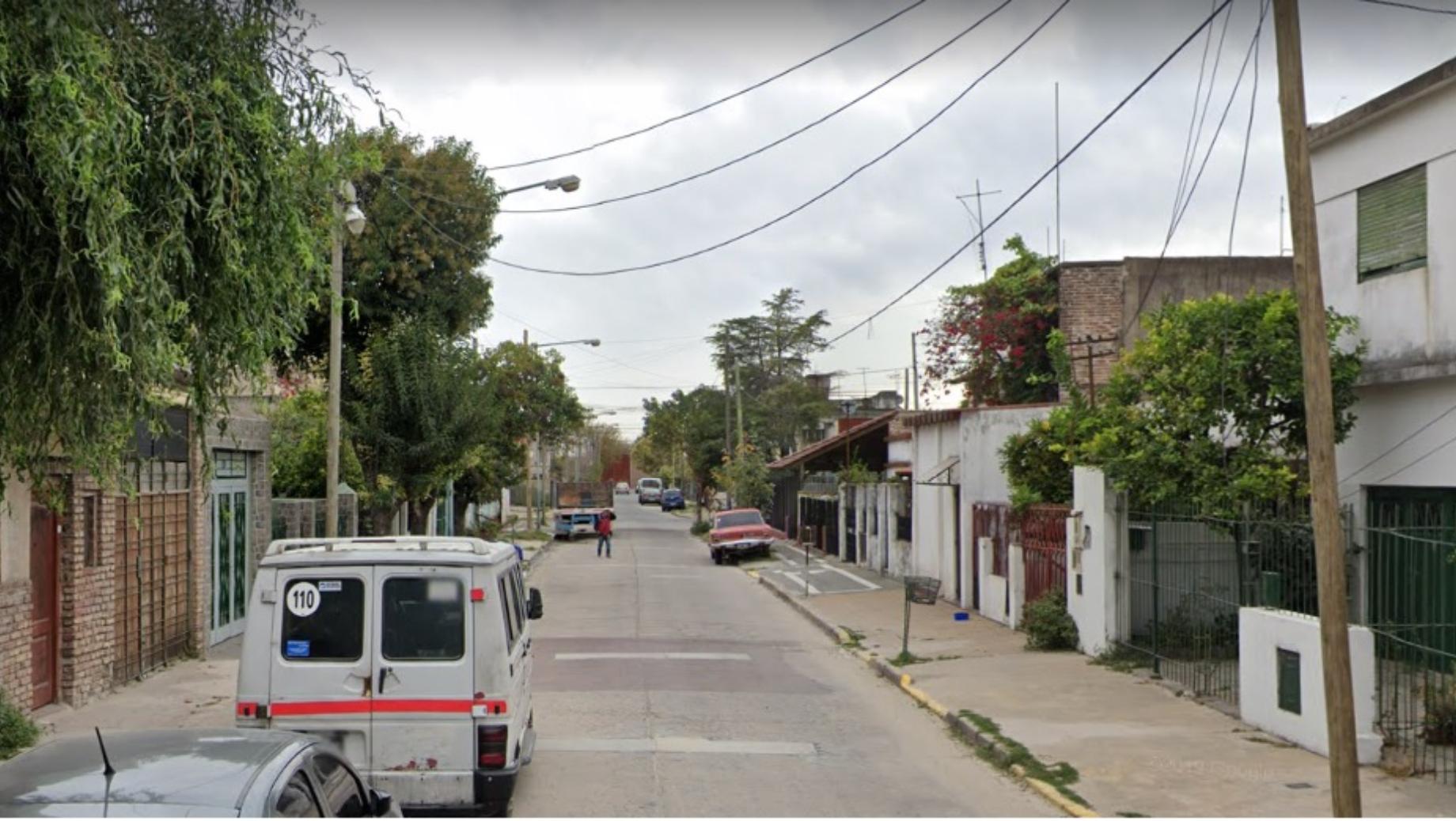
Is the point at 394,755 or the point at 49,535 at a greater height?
the point at 49,535

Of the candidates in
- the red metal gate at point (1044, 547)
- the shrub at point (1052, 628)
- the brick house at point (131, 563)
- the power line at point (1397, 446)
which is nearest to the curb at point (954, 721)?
the shrub at point (1052, 628)

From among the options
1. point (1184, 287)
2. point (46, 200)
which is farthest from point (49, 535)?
point (1184, 287)

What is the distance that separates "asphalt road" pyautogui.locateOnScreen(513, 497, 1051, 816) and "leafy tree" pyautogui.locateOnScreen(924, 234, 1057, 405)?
9.19 metres

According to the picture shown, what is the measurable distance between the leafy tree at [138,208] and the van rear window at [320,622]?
1.40 metres

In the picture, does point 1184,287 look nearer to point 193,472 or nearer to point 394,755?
point 193,472

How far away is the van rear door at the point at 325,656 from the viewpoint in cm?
946

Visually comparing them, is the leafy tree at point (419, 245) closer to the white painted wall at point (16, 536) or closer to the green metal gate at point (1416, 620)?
the white painted wall at point (16, 536)

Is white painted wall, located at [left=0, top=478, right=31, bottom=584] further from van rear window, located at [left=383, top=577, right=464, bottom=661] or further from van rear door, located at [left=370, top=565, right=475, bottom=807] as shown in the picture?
van rear door, located at [left=370, top=565, right=475, bottom=807]

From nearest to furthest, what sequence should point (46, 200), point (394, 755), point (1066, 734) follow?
point (46, 200) < point (394, 755) < point (1066, 734)

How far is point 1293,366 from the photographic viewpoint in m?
15.9

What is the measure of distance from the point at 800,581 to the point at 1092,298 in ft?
33.3

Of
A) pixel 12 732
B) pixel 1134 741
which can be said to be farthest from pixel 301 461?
pixel 1134 741

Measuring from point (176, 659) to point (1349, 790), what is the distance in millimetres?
15158

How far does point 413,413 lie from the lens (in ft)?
89.1
